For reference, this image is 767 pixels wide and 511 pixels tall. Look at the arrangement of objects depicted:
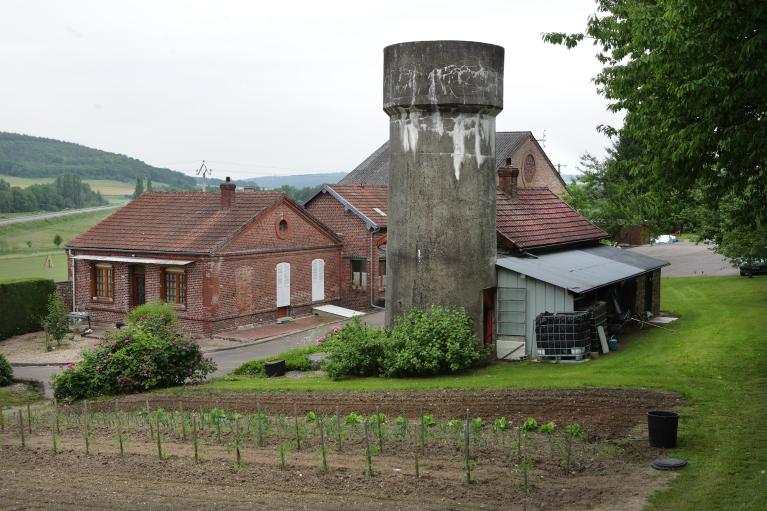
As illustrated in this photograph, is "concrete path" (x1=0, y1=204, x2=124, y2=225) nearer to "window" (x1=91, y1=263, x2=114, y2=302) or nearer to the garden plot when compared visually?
"window" (x1=91, y1=263, x2=114, y2=302)

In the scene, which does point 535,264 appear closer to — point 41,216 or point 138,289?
point 138,289

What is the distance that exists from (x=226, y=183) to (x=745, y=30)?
23426mm

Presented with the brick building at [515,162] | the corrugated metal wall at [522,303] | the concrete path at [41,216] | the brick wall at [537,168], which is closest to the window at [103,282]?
the corrugated metal wall at [522,303]

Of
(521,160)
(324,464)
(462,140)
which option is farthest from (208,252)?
(521,160)

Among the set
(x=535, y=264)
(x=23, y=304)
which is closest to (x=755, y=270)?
(x=535, y=264)

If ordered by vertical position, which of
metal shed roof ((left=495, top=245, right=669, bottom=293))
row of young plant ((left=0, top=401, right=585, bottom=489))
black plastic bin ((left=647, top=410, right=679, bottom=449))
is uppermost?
metal shed roof ((left=495, top=245, right=669, bottom=293))

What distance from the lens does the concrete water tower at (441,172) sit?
21.0 metres

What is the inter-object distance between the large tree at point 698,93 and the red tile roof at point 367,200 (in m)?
17.9

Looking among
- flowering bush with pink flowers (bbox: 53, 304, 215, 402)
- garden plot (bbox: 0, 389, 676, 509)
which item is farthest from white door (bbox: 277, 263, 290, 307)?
garden plot (bbox: 0, 389, 676, 509)

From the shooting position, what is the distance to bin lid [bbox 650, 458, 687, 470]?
443 inches

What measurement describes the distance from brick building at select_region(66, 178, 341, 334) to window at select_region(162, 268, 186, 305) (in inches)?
1.5

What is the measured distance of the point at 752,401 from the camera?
15109mm

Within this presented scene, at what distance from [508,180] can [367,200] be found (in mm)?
12149

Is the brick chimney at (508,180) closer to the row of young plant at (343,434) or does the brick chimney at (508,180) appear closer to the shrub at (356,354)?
the shrub at (356,354)
